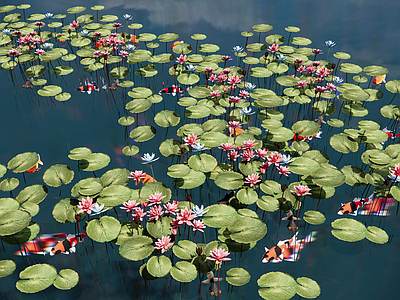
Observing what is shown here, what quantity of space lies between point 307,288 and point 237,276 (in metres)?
0.57

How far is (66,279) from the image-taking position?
2496mm

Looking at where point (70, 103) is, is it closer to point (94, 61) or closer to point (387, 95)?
point (94, 61)

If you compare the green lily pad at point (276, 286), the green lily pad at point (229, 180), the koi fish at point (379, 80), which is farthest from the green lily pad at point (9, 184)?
the koi fish at point (379, 80)

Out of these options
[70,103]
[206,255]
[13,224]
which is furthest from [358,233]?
[70,103]

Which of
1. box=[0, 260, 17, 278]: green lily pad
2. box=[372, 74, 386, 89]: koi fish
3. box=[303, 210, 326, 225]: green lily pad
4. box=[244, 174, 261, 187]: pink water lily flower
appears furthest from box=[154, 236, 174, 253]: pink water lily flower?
box=[372, 74, 386, 89]: koi fish


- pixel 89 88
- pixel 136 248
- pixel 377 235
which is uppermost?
pixel 89 88

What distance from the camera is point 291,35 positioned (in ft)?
21.2

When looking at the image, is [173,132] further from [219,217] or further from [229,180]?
[219,217]

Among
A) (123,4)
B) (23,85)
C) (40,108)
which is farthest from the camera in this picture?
(123,4)

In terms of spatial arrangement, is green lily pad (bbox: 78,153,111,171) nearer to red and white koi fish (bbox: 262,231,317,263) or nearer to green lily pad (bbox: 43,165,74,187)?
green lily pad (bbox: 43,165,74,187)

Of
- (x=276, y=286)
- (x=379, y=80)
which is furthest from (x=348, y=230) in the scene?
(x=379, y=80)

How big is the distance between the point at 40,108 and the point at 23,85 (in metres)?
0.74

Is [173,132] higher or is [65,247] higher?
[173,132]

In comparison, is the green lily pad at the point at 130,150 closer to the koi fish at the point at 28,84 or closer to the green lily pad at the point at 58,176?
the green lily pad at the point at 58,176
